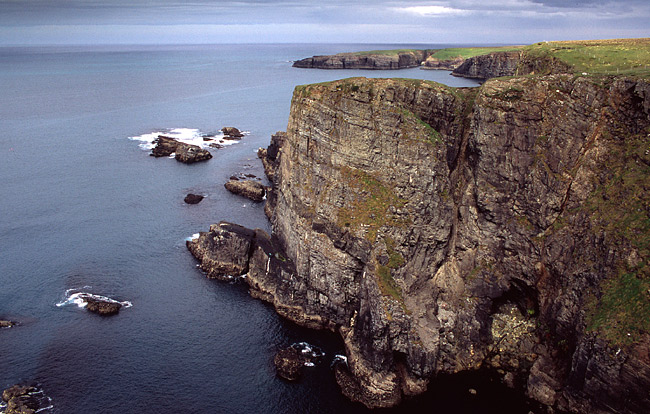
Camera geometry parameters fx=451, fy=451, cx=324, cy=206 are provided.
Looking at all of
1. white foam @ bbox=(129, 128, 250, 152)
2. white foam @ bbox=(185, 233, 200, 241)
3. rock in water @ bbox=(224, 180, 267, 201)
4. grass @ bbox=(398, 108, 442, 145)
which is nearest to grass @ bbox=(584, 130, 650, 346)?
grass @ bbox=(398, 108, 442, 145)

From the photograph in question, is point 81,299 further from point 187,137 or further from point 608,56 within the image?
point 187,137

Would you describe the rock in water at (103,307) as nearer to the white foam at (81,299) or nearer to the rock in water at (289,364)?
the white foam at (81,299)

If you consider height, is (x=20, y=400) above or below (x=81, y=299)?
below

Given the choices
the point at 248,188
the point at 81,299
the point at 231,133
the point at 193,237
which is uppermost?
the point at 231,133

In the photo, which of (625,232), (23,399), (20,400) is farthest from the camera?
(23,399)

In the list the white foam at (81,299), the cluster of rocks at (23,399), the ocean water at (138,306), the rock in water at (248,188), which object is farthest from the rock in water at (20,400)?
the rock in water at (248,188)

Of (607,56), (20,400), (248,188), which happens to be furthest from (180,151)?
(607,56)

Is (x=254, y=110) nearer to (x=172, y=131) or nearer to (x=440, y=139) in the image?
(x=172, y=131)

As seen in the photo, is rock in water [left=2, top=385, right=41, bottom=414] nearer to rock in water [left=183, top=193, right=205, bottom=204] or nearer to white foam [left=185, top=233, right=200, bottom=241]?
white foam [left=185, top=233, right=200, bottom=241]
